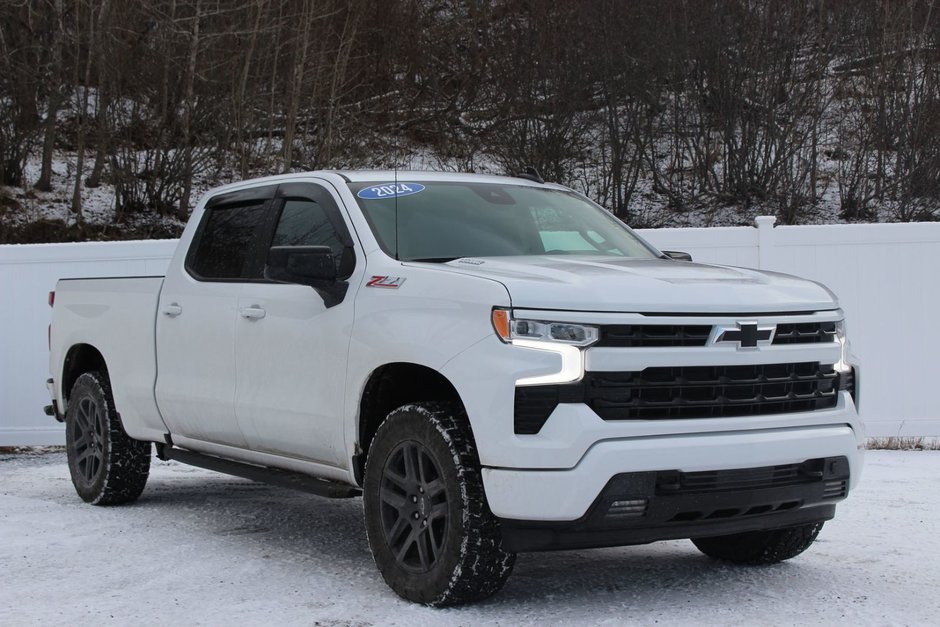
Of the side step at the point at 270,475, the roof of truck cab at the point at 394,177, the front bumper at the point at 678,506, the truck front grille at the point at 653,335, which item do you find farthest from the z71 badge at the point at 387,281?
the front bumper at the point at 678,506

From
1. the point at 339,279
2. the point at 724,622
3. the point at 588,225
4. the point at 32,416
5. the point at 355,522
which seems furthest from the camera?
the point at 32,416

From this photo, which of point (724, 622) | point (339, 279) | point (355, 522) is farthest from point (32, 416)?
point (724, 622)

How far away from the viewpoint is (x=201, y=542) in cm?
670

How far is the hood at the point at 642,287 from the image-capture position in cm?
462

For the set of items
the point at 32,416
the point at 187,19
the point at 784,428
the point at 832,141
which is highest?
the point at 187,19

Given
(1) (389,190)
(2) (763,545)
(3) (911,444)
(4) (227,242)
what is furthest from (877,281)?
(4) (227,242)

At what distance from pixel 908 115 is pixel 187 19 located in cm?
1411

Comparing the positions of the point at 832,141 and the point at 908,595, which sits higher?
the point at 832,141

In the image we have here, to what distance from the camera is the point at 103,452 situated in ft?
25.9

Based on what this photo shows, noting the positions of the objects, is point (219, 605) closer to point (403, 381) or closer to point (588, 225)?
point (403, 381)

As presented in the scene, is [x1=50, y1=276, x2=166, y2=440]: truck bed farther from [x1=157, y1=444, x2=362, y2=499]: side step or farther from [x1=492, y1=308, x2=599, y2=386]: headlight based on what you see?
[x1=492, y1=308, x2=599, y2=386]: headlight

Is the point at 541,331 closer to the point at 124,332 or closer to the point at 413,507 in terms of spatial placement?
the point at 413,507

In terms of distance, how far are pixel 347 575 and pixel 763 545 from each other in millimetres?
2050

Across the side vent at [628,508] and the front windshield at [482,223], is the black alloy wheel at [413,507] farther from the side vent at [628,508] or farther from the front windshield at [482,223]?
the front windshield at [482,223]
